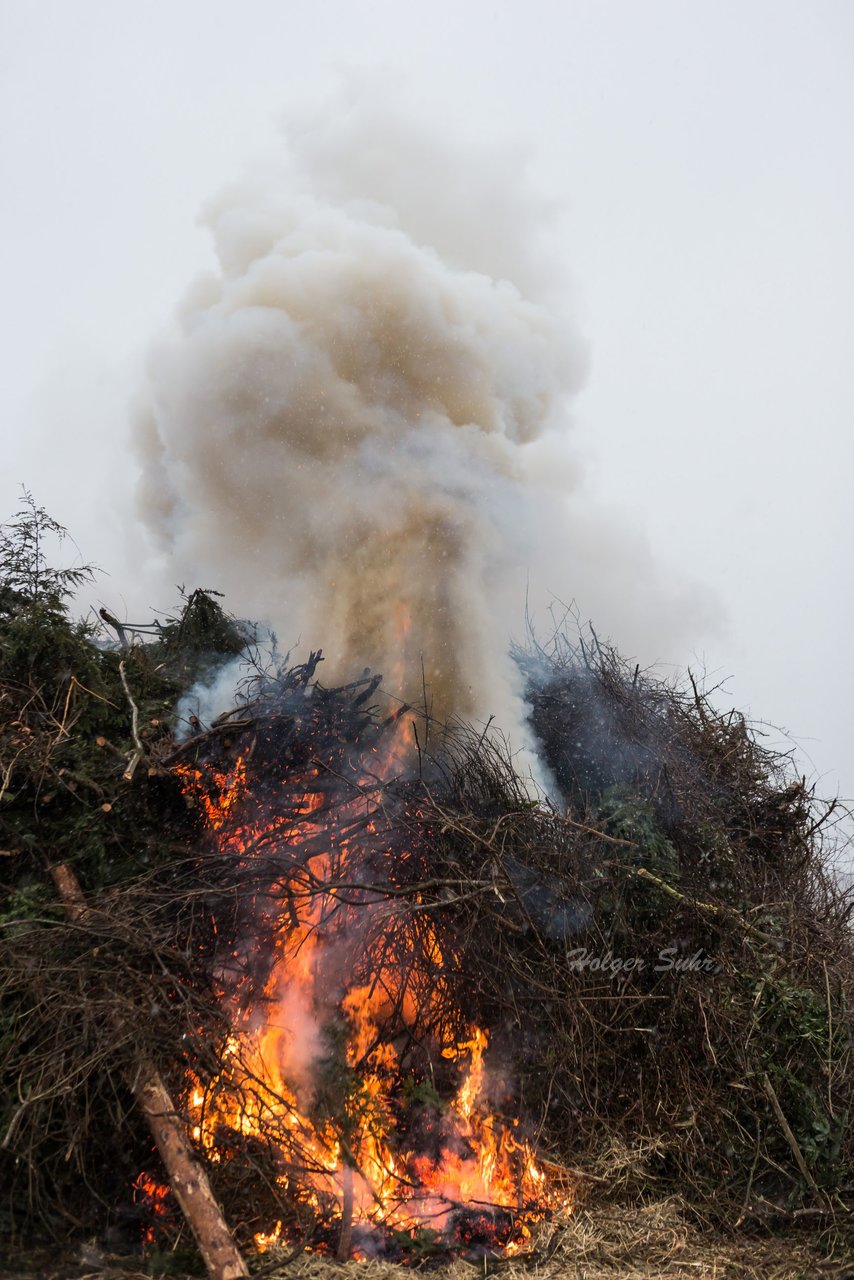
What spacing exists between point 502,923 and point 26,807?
3.54 meters

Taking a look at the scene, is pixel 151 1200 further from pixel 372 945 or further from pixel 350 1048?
pixel 372 945

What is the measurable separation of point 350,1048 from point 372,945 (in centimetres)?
71

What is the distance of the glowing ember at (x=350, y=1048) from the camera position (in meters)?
4.63

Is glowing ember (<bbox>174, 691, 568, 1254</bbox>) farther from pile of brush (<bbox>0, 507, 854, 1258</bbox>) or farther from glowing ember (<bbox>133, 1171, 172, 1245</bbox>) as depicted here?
glowing ember (<bbox>133, 1171, 172, 1245</bbox>)

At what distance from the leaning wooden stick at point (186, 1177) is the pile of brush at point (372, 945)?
0.36 feet

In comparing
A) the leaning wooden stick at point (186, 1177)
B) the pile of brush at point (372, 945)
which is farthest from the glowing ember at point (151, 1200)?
the leaning wooden stick at point (186, 1177)

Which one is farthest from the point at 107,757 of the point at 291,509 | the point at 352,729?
the point at 291,509

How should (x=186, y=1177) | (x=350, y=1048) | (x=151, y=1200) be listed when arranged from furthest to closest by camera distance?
(x=350, y=1048) < (x=151, y=1200) < (x=186, y=1177)

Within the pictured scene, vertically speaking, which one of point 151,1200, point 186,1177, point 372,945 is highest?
point 372,945

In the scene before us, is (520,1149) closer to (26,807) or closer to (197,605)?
(26,807)

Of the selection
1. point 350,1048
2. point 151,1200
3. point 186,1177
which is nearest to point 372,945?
point 350,1048

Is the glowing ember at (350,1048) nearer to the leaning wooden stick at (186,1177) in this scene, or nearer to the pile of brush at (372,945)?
the pile of brush at (372,945)

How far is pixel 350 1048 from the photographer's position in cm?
534

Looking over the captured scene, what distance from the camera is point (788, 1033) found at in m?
5.67
